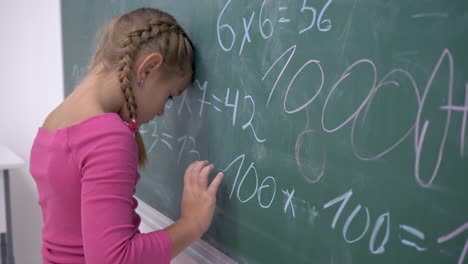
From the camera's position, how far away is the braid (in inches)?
35.5

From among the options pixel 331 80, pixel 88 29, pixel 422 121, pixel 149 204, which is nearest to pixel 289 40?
pixel 331 80

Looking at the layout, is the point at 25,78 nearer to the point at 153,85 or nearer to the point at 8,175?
the point at 8,175

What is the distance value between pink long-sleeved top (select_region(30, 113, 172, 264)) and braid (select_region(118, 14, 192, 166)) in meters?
0.10

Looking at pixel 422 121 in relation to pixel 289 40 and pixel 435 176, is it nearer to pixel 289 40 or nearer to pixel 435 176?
pixel 435 176

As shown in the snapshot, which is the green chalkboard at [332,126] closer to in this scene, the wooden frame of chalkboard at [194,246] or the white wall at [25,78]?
the wooden frame of chalkboard at [194,246]

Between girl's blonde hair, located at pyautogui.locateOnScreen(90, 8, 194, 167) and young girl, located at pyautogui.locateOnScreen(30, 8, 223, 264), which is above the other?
girl's blonde hair, located at pyautogui.locateOnScreen(90, 8, 194, 167)

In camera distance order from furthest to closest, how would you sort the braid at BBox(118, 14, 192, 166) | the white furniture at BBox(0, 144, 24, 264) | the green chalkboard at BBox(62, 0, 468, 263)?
the white furniture at BBox(0, 144, 24, 264) → the braid at BBox(118, 14, 192, 166) → the green chalkboard at BBox(62, 0, 468, 263)

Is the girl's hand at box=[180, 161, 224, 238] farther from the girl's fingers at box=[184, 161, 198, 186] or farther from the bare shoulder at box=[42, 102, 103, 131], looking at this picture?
the bare shoulder at box=[42, 102, 103, 131]

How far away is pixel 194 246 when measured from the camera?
1129 mm

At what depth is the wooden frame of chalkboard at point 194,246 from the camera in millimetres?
1036

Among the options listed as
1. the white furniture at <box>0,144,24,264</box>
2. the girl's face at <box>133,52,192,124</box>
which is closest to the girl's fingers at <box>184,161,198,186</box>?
the girl's face at <box>133,52,192,124</box>

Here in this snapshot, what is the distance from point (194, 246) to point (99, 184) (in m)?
0.43

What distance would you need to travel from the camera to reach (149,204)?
4.37 feet

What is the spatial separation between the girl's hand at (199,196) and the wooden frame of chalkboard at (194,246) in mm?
82
